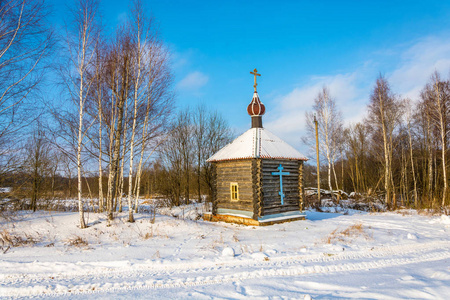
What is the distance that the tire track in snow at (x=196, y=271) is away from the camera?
509cm

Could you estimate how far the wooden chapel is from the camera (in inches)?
516

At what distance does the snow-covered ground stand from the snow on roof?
411 centimetres

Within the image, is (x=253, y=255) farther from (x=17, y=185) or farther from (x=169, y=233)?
(x=17, y=185)

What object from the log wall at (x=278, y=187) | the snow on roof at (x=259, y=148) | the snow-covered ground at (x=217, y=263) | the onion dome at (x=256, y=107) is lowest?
the snow-covered ground at (x=217, y=263)

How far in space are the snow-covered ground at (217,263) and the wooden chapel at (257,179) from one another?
2386mm

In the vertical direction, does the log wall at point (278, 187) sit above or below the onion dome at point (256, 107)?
below

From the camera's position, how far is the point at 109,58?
39.0ft

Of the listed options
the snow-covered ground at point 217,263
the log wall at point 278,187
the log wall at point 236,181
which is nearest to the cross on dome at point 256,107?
the log wall at point 278,187

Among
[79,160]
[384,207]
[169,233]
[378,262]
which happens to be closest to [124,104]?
[79,160]

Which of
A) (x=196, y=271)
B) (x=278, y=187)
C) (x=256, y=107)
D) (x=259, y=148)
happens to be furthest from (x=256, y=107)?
(x=196, y=271)

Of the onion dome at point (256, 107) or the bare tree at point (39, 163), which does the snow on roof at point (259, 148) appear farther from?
the bare tree at point (39, 163)

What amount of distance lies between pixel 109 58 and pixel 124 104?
7.01ft

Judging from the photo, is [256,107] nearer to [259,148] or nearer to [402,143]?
[259,148]

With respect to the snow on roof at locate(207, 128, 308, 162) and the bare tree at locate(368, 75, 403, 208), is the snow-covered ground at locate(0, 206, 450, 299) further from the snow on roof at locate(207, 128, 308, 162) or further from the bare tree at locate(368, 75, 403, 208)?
the bare tree at locate(368, 75, 403, 208)
